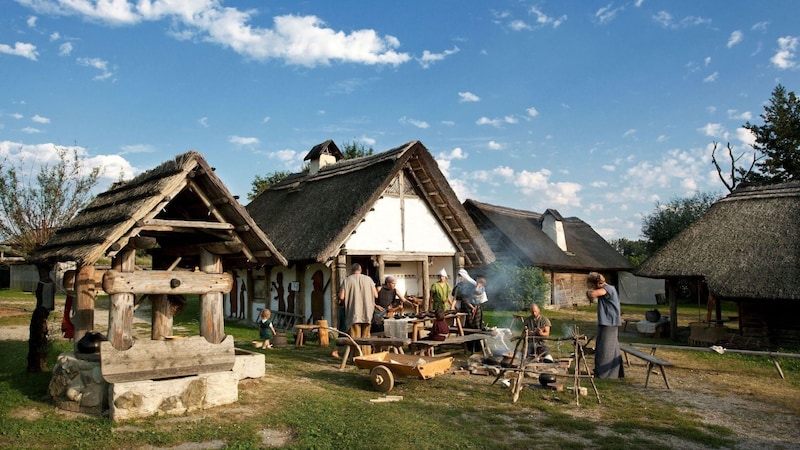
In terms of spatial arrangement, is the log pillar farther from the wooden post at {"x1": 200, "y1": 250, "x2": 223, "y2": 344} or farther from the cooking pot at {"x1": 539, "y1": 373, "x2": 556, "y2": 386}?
the cooking pot at {"x1": 539, "y1": 373, "x2": 556, "y2": 386}

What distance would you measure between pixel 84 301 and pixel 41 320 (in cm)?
216

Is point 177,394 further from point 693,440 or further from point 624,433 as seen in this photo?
point 693,440

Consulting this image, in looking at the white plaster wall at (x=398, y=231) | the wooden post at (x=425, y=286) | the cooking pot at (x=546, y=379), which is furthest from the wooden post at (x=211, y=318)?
the wooden post at (x=425, y=286)

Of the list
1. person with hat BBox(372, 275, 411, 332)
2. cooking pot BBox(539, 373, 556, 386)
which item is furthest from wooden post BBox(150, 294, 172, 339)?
cooking pot BBox(539, 373, 556, 386)

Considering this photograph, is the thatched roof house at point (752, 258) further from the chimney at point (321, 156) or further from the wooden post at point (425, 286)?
the chimney at point (321, 156)

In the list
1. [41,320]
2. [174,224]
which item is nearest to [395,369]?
[174,224]

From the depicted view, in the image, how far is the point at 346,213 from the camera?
47.6 feet

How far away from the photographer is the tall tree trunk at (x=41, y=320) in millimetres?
8523

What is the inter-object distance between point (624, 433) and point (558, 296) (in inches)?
821

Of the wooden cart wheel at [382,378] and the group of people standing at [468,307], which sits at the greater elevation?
the group of people standing at [468,307]

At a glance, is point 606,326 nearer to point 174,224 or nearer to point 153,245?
point 174,224

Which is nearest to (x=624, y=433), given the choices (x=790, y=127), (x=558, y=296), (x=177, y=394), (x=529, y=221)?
(x=177, y=394)

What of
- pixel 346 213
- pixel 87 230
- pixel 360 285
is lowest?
pixel 360 285

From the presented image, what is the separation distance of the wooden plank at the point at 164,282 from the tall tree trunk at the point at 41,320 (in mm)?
2568
